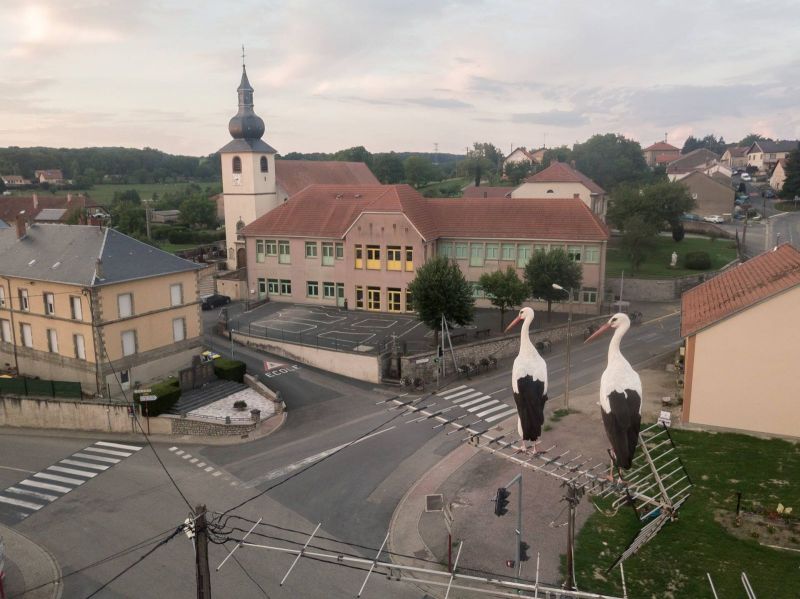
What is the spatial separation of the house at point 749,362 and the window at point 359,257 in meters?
30.5

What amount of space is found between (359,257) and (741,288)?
105ft

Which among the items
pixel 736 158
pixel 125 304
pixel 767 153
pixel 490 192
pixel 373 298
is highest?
pixel 736 158

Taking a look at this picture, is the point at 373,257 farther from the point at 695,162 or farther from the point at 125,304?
the point at 695,162

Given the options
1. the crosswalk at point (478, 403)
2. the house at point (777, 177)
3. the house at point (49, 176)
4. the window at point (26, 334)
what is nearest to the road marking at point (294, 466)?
the crosswalk at point (478, 403)

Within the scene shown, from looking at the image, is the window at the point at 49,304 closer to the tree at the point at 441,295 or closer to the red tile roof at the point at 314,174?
the tree at the point at 441,295

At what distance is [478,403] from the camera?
123 ft

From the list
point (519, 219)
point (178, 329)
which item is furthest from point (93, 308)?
point (519, 219)

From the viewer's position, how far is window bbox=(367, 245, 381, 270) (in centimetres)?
5549

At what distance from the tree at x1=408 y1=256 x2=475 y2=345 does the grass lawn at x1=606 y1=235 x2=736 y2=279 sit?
103 ft

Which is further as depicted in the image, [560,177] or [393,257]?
[560,177]

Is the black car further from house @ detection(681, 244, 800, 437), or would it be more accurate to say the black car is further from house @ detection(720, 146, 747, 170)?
house @ detection(720, 146, 747, 170)

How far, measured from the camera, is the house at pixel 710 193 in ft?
329

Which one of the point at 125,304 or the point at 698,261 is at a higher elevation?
the point at 125,304

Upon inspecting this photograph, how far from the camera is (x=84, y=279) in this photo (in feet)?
118
